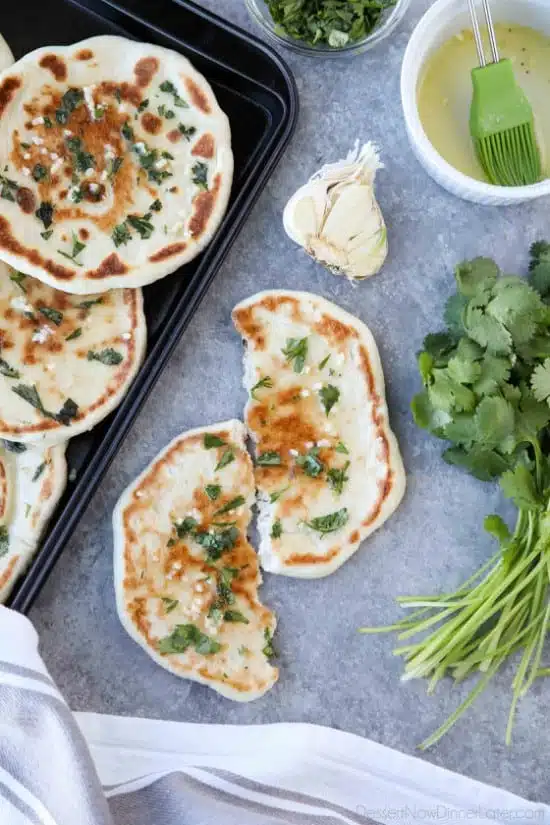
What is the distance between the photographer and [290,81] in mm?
2455

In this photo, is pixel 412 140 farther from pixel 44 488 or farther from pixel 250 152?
pixel 44 488

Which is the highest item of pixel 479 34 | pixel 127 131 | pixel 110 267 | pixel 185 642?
pixel 479 34

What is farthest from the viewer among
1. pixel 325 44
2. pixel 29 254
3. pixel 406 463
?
pixel 406 463

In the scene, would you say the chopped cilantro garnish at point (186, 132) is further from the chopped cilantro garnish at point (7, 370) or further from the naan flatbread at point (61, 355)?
the chopped cilantro garnish at point (7, 370)

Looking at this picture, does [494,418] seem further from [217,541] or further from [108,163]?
[108,163]

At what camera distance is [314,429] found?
2535mm

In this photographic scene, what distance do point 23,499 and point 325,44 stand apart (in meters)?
1.47

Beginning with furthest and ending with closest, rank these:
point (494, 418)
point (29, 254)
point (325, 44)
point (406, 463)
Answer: point (406, 463), point (325, 44), point (29, 254), point (494, 418)

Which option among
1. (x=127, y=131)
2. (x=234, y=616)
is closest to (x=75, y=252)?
(x=127, y=131)

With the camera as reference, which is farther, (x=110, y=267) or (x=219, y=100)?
(x=219, y=100)

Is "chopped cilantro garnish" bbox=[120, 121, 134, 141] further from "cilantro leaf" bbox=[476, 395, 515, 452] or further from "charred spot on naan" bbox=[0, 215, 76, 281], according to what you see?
"cilantro leaf" bbox=[476, 395, 515, 452]

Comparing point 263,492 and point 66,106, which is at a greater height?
point 66,106

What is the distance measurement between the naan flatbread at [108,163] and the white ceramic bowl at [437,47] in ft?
1.61

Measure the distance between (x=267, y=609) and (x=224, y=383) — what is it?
65 centimetres
